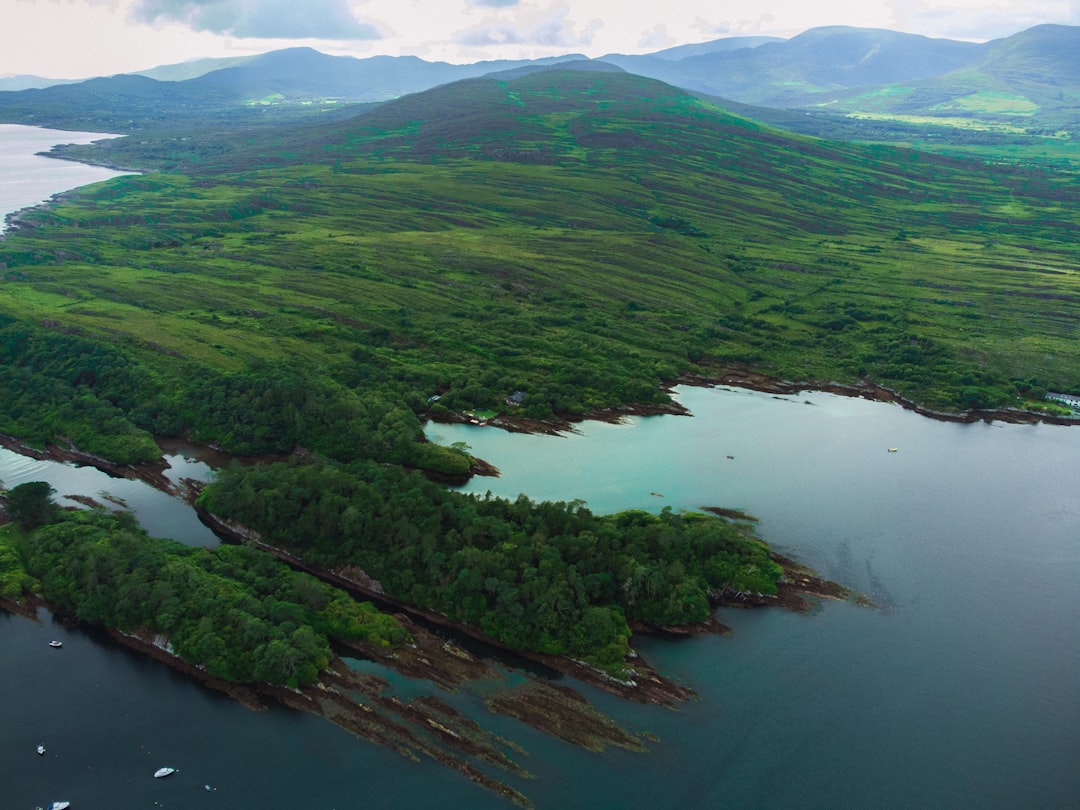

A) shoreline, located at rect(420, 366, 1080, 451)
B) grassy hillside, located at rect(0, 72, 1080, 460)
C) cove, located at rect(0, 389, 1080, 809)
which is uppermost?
grassy hillside, located at rect(0, 72, 1080, 460)

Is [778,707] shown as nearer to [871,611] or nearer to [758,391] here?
[871,611]

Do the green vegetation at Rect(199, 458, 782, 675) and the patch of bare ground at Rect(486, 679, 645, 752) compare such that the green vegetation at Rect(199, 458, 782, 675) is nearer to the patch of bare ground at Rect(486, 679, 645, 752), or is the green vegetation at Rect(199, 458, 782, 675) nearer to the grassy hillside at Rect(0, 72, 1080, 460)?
the patch of bare ground at Rect(486, 679, 645, 752)

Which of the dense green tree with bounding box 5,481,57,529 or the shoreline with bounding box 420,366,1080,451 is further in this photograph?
the shoreline with bounding box 420,366,1080,451

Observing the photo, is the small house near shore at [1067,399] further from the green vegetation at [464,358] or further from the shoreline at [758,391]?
the shoreline at [758,391]

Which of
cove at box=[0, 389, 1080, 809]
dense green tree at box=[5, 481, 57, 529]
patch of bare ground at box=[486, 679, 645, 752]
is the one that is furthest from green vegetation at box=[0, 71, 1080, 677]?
cove at box=[0, 389, 1080, 809]

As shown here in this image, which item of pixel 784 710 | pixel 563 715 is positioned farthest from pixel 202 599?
pixel 784 710

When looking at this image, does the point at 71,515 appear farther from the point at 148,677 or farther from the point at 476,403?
the point at 476,403

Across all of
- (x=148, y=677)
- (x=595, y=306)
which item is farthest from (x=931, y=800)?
(x=595, y=306)

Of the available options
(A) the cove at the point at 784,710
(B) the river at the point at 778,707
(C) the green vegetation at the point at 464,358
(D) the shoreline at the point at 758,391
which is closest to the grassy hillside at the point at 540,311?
(C) the green vegetation at the point at 464,358
